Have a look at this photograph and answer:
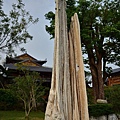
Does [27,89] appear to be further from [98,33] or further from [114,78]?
[114,78]

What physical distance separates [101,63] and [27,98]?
14.8 ft

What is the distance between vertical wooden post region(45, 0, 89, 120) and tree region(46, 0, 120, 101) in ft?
23.8

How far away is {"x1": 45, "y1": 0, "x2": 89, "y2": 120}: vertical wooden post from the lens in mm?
3381

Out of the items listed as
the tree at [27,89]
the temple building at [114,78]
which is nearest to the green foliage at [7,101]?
the tree at [27,89]

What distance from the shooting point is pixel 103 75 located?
43.0 ft

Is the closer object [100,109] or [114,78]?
[100,109]

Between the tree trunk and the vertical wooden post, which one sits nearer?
the vertical wooden post

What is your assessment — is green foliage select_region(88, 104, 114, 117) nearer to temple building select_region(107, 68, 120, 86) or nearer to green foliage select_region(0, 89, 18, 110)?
green foliage select_region(0, 89, 18, 110)

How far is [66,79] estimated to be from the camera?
356 cm

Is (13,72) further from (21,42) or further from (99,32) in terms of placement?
(99,32)

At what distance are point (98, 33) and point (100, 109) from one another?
4.14m

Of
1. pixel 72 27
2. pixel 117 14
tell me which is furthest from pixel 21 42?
pixel 72 27

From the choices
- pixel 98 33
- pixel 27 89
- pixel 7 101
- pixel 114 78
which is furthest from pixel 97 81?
pixel 114 78

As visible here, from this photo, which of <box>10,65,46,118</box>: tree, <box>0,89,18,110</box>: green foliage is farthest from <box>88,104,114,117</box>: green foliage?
<box>0,89,18,110</box>: green foliage
